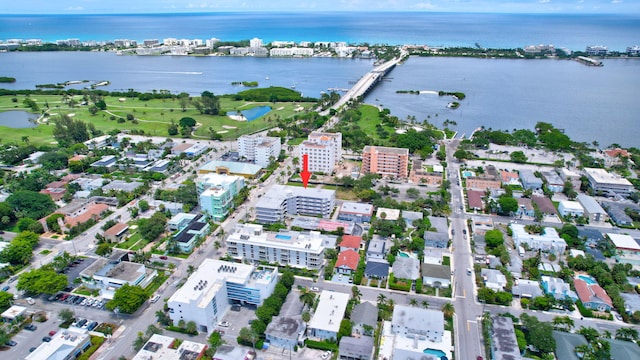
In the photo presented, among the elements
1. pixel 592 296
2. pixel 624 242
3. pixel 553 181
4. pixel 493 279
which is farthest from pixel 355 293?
pixel 553 181

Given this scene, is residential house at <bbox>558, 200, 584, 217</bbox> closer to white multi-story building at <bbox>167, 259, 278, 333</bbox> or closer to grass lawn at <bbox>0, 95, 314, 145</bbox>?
white multi-story building at <bbox>167, 259, 278, 333</bbox>

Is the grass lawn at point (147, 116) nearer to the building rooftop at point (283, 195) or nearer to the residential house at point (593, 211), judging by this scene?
the building rooftop at point (283, 195)

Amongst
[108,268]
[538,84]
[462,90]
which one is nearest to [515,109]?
[462,90]

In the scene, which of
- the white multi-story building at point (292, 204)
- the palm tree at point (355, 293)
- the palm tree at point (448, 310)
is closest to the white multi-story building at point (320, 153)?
the white multi-story building at point (292, 204)

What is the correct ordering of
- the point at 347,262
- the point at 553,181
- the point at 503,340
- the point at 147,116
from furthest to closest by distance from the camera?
1. the point at 147,116
2. the point at 553,181
3. the point at 347,262
4. the point at 503,340

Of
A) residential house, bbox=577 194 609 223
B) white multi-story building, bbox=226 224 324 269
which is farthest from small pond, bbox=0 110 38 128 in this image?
residential house, bbox=577 194 609 223

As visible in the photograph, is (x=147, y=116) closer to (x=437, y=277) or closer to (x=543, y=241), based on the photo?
(x=437, y=277)
